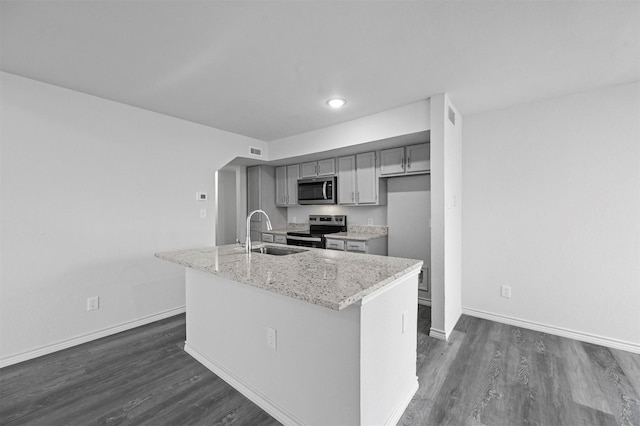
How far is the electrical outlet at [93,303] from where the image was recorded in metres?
2.76

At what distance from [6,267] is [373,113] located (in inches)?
149

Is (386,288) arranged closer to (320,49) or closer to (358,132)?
(320,49)

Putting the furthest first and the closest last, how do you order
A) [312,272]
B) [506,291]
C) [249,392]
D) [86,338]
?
[506,291] < [86,338] < [249,392] < [312,272]

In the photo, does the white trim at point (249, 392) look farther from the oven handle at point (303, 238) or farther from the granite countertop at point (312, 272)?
the oven handle at point (303, 238)

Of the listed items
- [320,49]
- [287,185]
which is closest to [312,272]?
[320,49]

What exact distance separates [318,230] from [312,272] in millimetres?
3124

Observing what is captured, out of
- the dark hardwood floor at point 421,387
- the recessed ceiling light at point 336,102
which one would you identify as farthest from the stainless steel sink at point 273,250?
the recessed ceiling light at point 336,102

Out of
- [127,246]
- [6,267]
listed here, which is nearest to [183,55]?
[127,246]

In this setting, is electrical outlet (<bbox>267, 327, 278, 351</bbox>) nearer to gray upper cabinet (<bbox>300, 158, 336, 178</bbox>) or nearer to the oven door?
the oven door

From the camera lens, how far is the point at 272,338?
5.71 ft

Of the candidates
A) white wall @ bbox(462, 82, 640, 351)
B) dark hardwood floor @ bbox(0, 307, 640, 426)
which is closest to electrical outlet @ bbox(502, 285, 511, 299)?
white wall @ bbox(462, 82, 640, 351)

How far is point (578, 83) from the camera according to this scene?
2545mm

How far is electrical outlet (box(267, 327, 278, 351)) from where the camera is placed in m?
1.72

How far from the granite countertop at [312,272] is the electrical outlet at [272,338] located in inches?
15.2
